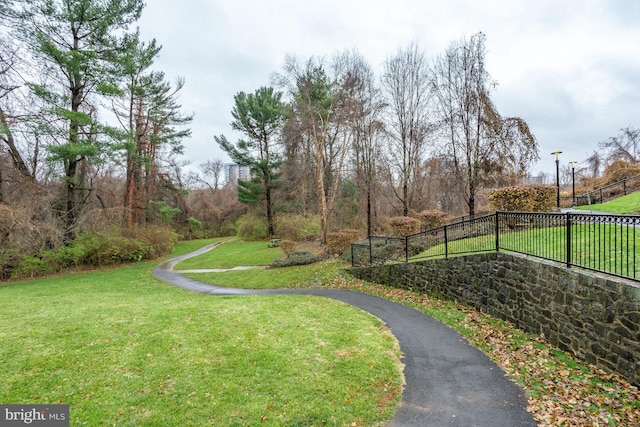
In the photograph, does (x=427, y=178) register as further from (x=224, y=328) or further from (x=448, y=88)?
(x=224, y=328)

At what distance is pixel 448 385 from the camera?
4340 millimetres

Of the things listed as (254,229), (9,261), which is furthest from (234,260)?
(9,261)

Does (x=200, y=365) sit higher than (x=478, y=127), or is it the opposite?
(x=478, y=127)

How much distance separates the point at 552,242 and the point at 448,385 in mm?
4801

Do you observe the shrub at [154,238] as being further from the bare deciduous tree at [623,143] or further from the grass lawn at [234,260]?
the bare deciduous tree at [623,143]

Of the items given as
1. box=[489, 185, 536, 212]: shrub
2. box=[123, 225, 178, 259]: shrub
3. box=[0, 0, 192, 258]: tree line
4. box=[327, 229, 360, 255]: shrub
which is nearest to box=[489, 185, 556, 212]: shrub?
box=[489, 185, 536, 212]: shrub

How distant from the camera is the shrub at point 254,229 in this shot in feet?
90.9

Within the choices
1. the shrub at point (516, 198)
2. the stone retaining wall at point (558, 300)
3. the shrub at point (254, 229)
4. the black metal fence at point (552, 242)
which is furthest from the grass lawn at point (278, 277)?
the shrub at point (254, 229)

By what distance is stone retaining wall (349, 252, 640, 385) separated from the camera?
13.4 feet

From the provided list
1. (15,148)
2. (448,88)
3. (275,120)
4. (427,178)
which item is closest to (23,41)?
(15,148)

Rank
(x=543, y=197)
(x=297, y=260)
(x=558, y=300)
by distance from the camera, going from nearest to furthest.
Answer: (x=558, y=300), (x=543, y=197), (x=297, y=260)

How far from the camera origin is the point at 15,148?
554 inches

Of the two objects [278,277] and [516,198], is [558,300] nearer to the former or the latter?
[516,198]

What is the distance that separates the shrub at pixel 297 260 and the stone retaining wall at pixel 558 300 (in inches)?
296
